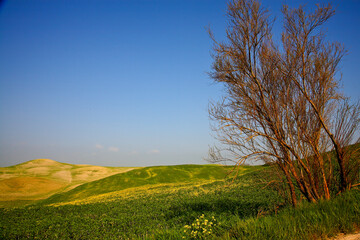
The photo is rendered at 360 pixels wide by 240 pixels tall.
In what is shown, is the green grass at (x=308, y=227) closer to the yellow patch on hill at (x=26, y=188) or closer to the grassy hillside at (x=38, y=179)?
the grassy hillside at (x=38, y=179)

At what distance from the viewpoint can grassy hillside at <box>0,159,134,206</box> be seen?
33072mm

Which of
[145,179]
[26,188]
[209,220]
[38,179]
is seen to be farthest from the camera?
[145,179]

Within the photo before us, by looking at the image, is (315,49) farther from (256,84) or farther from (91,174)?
(91,174)

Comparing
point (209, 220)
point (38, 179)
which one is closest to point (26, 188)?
point (38, 179)

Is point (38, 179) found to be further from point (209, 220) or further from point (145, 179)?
point (209, 220)

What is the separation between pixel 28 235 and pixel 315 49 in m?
16.8

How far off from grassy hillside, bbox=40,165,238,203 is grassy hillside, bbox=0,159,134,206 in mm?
4126

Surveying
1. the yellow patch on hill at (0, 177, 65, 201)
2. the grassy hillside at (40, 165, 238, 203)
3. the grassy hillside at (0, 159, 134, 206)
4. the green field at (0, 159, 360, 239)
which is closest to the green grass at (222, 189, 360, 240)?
the green field at (0, 159, 360, 239)

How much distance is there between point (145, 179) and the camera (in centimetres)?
4412

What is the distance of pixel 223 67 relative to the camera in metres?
8.59

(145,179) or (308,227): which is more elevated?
(308,227)

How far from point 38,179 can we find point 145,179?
72.3 ft

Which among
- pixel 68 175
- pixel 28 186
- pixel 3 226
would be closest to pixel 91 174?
pixel 68 175

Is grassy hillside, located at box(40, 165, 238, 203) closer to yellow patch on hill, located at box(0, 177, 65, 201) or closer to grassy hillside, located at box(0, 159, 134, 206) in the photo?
yellow patch on hill, located at box(0, 177, 65, 201)
